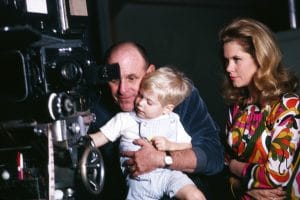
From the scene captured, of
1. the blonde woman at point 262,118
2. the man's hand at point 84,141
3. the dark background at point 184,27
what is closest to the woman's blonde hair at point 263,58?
Result: the blonde woman at point 262,118

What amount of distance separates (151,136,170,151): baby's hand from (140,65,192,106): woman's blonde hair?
170 mm

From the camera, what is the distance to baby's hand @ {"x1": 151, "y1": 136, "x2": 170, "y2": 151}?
1.99 meters

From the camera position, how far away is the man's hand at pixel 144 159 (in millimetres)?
1936

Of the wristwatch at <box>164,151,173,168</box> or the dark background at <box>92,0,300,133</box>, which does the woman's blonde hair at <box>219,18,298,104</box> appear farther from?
the dark background at <box>92,0,300,133</box>

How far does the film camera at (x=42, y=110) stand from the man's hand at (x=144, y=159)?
0.95ft

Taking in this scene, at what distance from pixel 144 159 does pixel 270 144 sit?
0.58 m

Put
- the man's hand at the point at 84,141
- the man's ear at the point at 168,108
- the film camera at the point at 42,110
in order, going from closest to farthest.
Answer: the film camera at the point at 42,110, the man's hand at the point at 84,141, the man's ear at the point at 168,108

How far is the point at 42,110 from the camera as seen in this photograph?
144 cm

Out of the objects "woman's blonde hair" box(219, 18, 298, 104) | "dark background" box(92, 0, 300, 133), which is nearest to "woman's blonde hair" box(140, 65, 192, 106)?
"woman's blonde hair" box(219, 18, 298, 104)

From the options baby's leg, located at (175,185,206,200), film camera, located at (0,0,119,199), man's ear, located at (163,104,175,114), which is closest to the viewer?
film camera, located at (0,0,119,199)

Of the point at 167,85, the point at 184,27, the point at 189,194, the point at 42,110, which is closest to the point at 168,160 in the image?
the point at 189,194

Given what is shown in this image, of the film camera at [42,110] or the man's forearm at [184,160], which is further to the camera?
the man's forearm at [184,160]

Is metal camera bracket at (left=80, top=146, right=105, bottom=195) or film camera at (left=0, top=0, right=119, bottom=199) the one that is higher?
film camera at (left=0, top=0, right=119, bottom=199)

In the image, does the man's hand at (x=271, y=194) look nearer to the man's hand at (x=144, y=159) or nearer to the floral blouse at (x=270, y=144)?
the floral blouse at (x=270, y=144)
